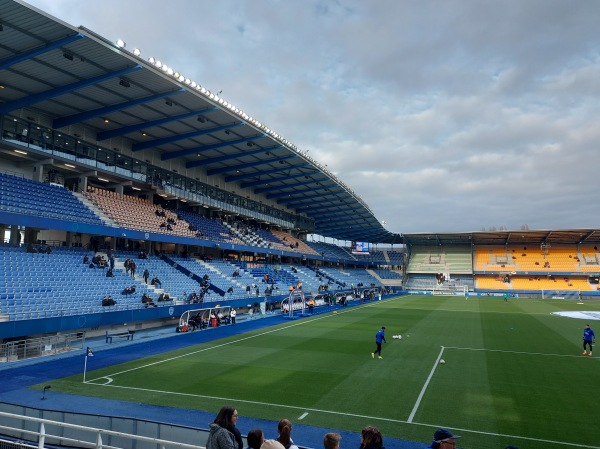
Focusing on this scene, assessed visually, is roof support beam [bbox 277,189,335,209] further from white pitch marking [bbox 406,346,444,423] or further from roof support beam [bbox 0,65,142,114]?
white pitch marking [bbox 406,346,444,423]

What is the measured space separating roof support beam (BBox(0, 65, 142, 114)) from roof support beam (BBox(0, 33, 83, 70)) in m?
3.54

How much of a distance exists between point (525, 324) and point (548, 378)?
17916mm

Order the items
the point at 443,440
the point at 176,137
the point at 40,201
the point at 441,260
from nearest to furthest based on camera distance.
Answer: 1. the point at 443,440
2. the point at 40,201
3. the point at 176,137
4. the point at 441,260

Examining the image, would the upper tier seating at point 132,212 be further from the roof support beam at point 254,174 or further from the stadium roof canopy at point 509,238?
the stadium roof canopy at point 509,238

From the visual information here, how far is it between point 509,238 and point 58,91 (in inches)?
3098

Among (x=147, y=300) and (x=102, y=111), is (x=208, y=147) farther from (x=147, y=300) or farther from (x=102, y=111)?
(x=147, y=300)

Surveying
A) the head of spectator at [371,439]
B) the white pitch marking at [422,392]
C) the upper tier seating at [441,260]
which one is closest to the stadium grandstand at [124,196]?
the white pitch marking at [422,392]

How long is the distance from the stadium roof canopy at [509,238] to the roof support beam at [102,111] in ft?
214

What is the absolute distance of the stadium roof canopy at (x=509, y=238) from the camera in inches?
2847

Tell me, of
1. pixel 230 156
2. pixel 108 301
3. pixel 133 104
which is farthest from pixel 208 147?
pixel 108 301

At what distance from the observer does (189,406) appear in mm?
11938

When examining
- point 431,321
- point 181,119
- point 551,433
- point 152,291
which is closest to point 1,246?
point 152,291

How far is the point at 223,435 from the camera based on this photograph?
5.27 meters

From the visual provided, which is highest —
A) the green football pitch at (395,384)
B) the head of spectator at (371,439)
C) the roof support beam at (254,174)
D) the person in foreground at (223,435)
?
the roof support beam at (254,174)
